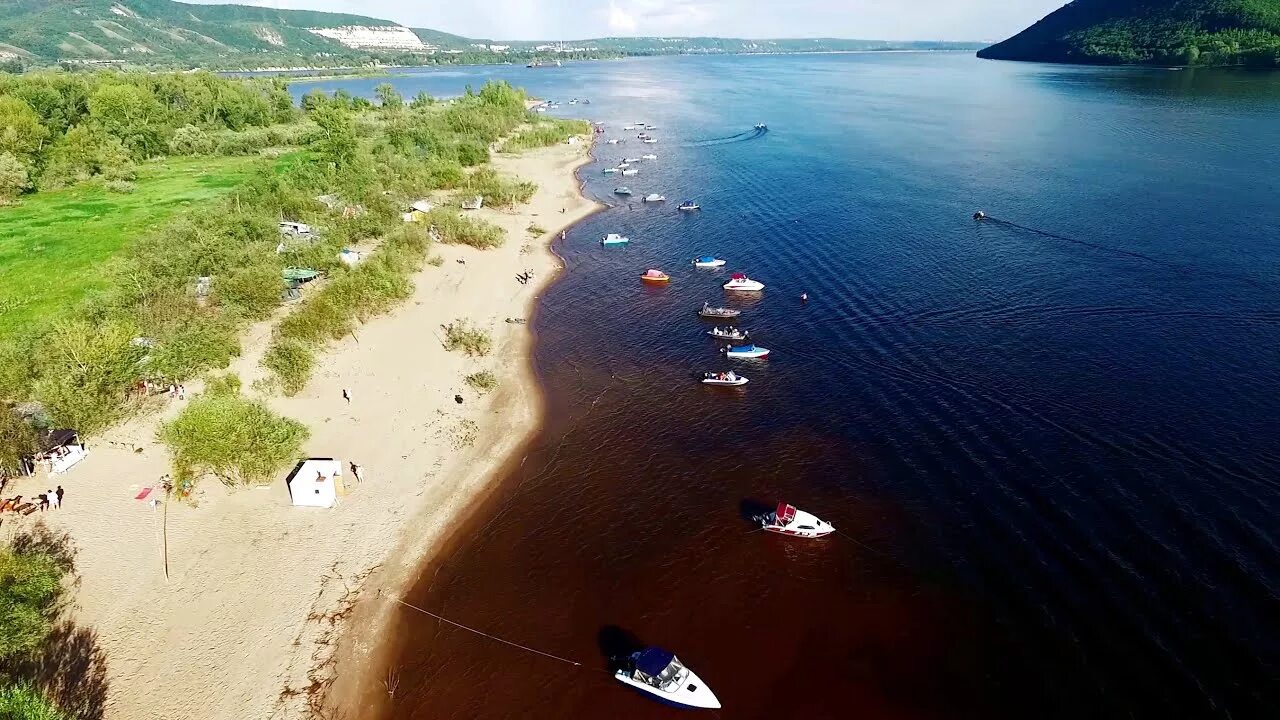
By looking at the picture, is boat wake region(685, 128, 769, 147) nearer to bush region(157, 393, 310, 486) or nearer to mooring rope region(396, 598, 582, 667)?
bush region(157, 393, 310, 486)

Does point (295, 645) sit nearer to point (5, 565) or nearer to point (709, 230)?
point (5, 565)

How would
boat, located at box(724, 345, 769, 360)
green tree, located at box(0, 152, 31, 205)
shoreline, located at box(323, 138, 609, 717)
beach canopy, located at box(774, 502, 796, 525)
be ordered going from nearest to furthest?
shoreline, located at box(323, 138, 609, 717) < beach canopy, located at box(774, 502, 796, 525) < boat, located at box(724, 345, 769, 360) < green tree, located at box(0, 152, 31, 205)

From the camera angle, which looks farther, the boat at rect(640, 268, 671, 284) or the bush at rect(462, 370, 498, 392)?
the boat at rect(640, 268, 671, 284)

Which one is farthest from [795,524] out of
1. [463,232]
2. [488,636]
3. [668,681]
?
[463,232]

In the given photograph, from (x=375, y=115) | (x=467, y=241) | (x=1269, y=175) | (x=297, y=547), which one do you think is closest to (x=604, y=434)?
(x=297, y=547)

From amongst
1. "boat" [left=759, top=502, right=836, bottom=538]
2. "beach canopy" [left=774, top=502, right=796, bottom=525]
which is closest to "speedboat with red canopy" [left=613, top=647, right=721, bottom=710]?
"boat" [left=759, top=502, right=836, bottom=538]

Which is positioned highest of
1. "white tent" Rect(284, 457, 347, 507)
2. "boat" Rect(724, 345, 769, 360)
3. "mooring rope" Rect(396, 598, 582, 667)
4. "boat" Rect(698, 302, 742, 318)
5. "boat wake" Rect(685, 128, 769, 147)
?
"boat wake" Rect(685, 128, 769, 147)

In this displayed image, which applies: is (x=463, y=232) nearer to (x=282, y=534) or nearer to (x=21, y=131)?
(x=282, y=534)
